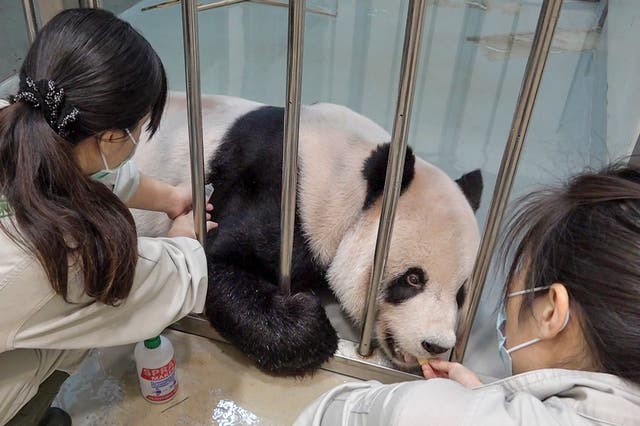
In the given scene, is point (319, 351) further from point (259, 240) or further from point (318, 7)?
point (318, 7)

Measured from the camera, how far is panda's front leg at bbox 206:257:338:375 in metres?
1.01

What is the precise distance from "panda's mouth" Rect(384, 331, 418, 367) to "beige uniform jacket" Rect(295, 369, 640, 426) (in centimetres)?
36

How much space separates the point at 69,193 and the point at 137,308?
196 millimetres

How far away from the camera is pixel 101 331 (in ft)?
2.48

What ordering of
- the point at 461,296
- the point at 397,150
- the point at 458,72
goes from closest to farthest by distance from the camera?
the point at 397,150 → the point at 461,296 → the point at 458,72

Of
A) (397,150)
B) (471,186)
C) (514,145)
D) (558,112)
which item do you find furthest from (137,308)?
(558,112)

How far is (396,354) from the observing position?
103 centimetres

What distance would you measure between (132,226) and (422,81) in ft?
5.40

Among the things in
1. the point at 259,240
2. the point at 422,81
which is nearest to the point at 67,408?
the point at 259,240

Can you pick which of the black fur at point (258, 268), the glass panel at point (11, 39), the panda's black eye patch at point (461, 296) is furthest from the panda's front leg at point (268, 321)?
the glass panel at point (11, 39)

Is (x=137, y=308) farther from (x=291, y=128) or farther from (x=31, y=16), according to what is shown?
(x=31, y=16)

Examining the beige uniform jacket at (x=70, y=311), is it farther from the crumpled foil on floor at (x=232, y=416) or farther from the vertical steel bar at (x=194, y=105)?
the crumpled foil on floor at (x=232, y=416)

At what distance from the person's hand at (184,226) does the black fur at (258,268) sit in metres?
0.02

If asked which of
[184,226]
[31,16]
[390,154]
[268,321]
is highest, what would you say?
[31,16]
